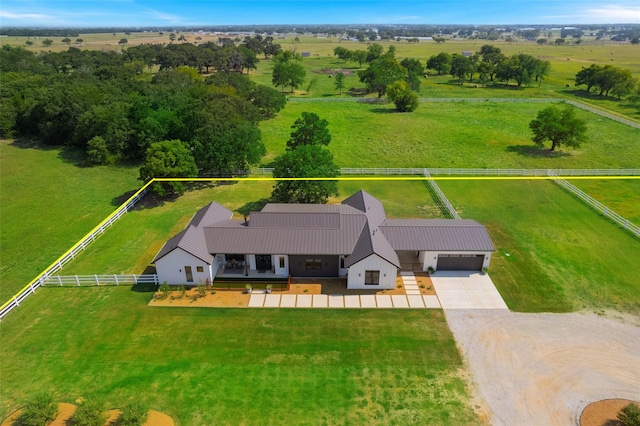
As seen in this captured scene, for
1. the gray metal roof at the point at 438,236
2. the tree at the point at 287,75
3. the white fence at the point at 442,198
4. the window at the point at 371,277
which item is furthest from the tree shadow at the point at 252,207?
the tree at the point at 287,75

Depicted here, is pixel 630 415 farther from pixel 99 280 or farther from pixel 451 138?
pixel 451 138

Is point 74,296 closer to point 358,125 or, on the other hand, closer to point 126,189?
point 126,189

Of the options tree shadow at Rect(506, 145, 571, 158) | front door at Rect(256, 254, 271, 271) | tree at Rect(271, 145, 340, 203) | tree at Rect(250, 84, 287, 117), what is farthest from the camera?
tree at Rect(250, 84, 287, 117)

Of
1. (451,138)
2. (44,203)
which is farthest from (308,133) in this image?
(44,203)

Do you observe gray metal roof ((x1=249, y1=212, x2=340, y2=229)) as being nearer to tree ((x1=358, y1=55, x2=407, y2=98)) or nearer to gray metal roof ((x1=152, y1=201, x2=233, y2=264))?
gray metal roof ((x1=152, y1=201, x2=233, y2=264))

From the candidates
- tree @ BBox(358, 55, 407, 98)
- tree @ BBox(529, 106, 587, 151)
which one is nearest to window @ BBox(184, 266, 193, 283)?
tree @ BBox(529, 106, 587, 151)

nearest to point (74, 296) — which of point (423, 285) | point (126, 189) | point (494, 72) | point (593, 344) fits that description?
point (126, 189)
